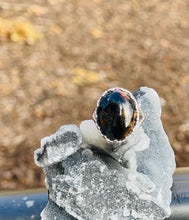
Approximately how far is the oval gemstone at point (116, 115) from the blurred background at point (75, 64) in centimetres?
77

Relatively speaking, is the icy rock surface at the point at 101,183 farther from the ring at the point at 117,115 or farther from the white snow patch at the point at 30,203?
the white snow patch at the point at 30,203

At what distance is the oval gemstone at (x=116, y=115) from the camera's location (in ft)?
1.79

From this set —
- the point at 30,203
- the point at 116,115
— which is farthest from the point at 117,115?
the point at 30,203

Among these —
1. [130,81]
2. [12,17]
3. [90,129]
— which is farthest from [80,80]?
[90,129]

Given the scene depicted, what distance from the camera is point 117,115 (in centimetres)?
55

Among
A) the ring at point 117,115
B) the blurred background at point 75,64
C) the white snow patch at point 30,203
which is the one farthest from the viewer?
the blurred background at point 75,64

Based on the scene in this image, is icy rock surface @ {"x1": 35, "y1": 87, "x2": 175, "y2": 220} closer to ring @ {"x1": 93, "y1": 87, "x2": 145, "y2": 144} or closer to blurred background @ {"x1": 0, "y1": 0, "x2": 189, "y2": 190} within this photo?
ring @ {"x1": 93, "y1": 87, "x2": 145, "y2": 144}

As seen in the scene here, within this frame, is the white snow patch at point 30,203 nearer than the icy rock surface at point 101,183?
No

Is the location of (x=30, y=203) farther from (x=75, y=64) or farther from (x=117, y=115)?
(x=75, y=64)

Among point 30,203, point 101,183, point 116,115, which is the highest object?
point 116,115

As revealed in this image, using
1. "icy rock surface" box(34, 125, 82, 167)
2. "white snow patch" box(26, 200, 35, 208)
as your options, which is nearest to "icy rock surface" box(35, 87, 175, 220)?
"icy rock surface" box(34, 125, 82, 167)

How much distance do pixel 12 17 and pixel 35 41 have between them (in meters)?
0.19

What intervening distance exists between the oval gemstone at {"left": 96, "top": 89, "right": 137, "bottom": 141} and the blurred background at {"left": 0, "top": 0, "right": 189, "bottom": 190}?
773 mm

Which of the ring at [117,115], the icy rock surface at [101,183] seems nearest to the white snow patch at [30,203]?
the icy rock surface at [101,183]
